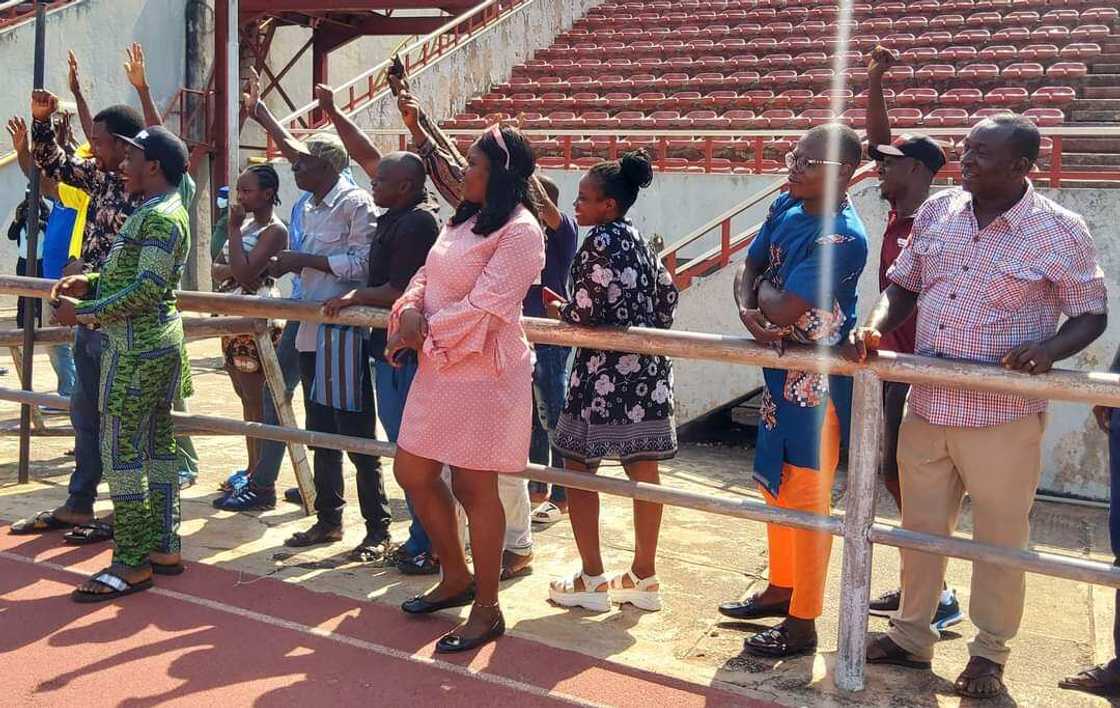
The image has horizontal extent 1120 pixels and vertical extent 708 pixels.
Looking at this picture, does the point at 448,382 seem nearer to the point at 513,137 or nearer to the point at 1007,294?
the point at 513,137

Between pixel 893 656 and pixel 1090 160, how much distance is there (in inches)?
354

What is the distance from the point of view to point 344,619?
4176 millimetres

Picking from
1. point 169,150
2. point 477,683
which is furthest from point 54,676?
point 169,150

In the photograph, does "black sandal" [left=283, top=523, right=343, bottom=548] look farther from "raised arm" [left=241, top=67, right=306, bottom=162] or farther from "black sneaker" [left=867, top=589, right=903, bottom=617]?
"black sneaker" [left=867, top=589, right=903, bottom=617]

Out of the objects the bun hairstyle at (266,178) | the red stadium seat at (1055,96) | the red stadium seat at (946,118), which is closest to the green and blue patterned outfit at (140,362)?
the bun hairstyle at (266,178)

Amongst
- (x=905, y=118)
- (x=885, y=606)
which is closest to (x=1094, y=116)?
(x=905, y=118)

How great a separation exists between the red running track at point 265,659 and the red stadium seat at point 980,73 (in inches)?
474

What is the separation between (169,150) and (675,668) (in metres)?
2.64

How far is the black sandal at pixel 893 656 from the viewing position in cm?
380

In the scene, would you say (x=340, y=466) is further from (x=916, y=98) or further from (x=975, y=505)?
(x=916, y=98)

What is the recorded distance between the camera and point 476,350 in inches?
148

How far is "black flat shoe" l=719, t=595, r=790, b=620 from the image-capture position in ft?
13.9

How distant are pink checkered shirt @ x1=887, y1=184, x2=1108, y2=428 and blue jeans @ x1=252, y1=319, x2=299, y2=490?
3.14 m

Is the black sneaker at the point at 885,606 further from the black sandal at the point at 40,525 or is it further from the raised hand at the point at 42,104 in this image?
the raised hand at the point at 42,104
